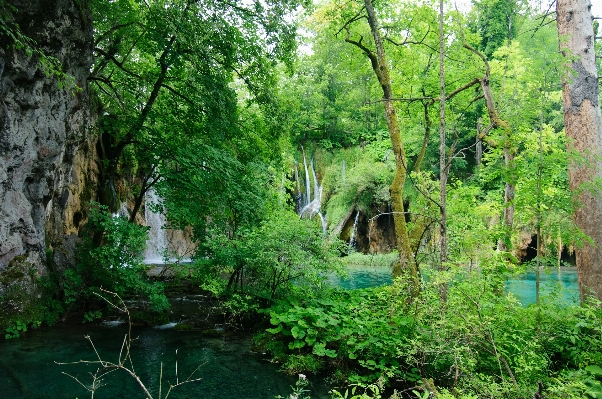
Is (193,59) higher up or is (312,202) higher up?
(193,59)

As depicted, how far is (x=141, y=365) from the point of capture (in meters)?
6.46

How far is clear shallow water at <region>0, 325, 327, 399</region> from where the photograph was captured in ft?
18.1

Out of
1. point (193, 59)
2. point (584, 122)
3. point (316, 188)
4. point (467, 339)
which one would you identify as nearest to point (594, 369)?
point (467, 339)

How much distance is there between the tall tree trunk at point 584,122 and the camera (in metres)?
5.05

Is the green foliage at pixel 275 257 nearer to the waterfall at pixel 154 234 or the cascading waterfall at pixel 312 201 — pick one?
the waterfall at pixel 154 234

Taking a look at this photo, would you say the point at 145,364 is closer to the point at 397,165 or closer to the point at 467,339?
the point at 467,339

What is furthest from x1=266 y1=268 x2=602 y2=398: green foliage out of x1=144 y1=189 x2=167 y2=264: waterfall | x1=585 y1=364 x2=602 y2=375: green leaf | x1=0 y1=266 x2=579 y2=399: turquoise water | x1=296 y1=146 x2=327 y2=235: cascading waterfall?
x1=296 y1=146 x2=327 y2=235: cascading waterfall

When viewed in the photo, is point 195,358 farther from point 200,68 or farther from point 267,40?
point 267,40

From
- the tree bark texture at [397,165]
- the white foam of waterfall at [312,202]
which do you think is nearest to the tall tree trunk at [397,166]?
the tree bark texture at [397,165]

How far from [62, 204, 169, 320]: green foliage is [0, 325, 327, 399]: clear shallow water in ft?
2.62

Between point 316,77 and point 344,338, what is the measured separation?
87.1 feet

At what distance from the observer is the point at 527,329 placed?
15.4ft

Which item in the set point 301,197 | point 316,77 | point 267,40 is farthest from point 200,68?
point 316,77

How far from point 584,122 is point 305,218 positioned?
5934 millimetres
